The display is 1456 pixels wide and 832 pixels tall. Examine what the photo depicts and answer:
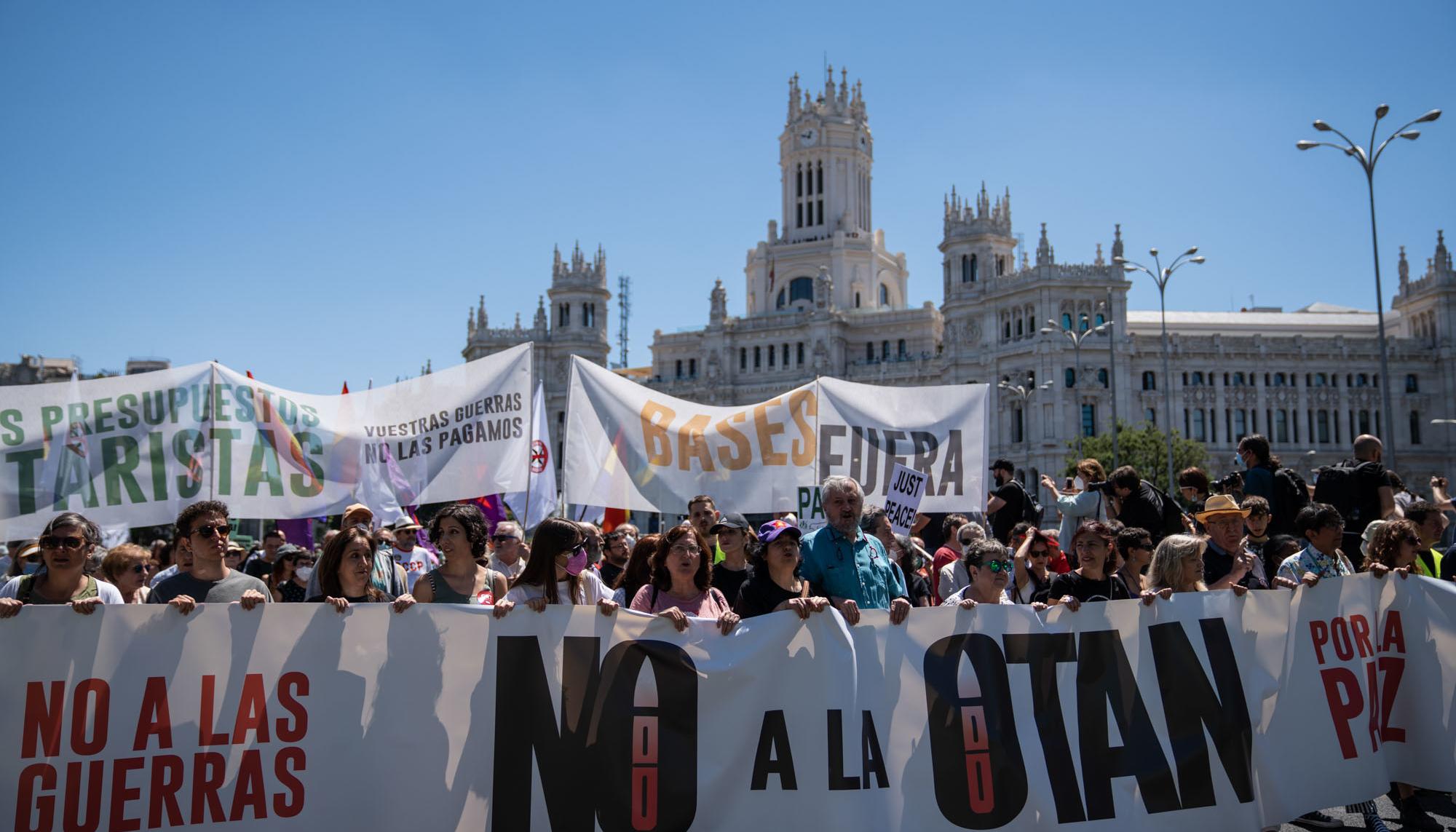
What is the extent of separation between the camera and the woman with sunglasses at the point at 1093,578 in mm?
7715

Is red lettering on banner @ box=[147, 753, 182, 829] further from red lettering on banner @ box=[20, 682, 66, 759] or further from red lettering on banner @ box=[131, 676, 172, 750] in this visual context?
red lettering on banner @ box=[20, 682, 66, 759]

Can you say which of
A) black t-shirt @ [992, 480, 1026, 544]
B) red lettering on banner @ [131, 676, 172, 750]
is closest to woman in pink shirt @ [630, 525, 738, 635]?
red lettering on banner @ [131, 676, 172, 750]

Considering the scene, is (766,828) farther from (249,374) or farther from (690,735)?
(249,374)

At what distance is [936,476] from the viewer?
12172 mm

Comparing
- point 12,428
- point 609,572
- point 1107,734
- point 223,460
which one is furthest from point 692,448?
point 12,428

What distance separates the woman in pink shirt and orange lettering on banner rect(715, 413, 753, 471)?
4.53m

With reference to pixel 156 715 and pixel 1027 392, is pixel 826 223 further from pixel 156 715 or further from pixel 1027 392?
pixel 156 715

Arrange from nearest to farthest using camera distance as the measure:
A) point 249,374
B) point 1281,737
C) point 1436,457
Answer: point 1281,737 < point 249,374 < point 1436,457

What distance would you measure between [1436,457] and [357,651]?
3173 inches

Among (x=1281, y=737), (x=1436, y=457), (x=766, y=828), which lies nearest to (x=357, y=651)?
(x=766, y=828)

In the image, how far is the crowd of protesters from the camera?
6801 mm

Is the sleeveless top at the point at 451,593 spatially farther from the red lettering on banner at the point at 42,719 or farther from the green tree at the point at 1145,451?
the green tree at the point at 1145,451

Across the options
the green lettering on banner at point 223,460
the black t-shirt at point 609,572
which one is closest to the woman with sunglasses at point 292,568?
the green lettering on banner at point 223,460

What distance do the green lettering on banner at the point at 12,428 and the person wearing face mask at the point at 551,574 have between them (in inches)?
243
